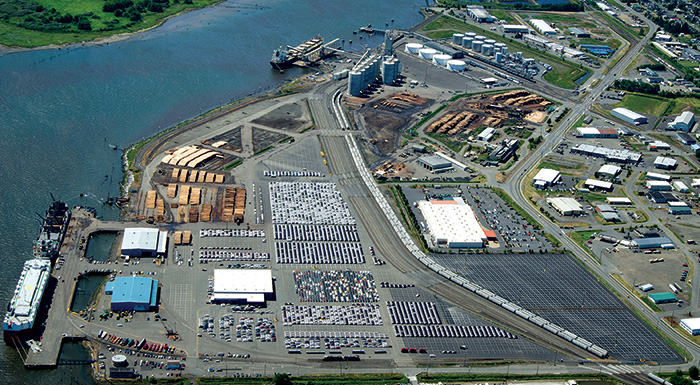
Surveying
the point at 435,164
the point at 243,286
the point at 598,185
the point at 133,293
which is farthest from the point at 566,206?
the point at 133,293

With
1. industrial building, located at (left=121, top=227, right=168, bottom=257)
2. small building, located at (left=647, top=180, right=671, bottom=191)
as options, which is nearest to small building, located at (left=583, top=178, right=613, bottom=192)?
small building, located at (left=647, top=180, right=671, bottom=191)

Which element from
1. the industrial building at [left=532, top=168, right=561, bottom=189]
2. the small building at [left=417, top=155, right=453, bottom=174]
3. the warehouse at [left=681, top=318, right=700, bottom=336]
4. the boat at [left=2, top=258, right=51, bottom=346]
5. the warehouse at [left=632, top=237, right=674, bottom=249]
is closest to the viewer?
the boat at [left=2, top=258, right=51, bottom=346]

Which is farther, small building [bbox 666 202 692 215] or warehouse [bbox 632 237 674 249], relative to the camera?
small building [bbox 666 202 692 215]

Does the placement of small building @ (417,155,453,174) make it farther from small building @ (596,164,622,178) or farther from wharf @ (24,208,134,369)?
wharf @ (24,208,134,369)

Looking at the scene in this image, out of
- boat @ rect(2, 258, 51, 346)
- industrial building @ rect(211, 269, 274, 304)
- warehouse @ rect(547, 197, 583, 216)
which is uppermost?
warehouse @ rect(547, 197, 583, 216)

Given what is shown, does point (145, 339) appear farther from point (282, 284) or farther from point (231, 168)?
point (231, 168)

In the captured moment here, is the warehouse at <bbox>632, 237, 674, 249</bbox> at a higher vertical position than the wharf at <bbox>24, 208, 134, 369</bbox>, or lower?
higher

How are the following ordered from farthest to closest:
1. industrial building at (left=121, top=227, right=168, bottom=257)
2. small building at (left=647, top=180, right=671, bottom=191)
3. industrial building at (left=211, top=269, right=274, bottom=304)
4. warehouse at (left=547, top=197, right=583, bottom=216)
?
small building at (left=647, top=180, right=671, bottom=191)
warehouse at (left=547, top=197, right=583, bottom=216)
industrial building at (left=121, top=227, right=168, bottom=257)
industrial building at (left=211, top=269, right=274, bottom=304)

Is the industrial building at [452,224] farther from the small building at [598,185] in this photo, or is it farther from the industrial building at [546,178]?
the small building at [598,185]
